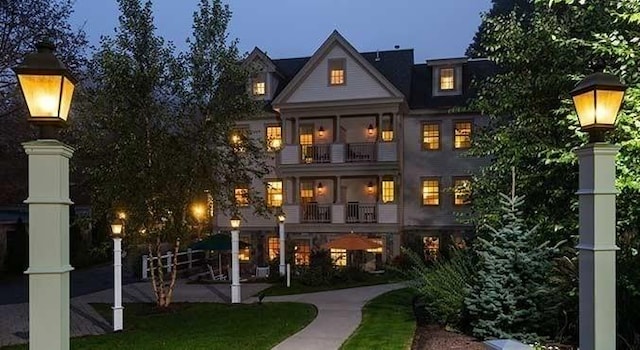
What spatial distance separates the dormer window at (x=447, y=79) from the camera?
22484 millimetres

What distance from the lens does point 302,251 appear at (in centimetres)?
2225

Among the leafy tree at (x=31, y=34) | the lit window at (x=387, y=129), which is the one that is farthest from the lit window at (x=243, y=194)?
the lit window at (x=387, y=129)

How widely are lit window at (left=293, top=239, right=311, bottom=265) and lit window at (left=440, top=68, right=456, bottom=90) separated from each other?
893cm

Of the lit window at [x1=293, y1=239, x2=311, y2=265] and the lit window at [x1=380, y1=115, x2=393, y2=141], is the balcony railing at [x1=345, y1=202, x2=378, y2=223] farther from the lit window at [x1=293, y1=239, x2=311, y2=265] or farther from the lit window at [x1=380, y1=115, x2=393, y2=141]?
the lit window at [x1=380, y1=115, x2=393, y2=141]

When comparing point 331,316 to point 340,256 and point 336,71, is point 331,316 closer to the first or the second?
point 340,256

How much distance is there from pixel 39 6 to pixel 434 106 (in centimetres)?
1492

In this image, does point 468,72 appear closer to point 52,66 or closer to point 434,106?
point 434,106

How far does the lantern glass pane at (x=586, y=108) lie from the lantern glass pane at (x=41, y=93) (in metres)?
4.12

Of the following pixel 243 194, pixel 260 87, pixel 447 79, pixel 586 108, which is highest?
pixel 447 79

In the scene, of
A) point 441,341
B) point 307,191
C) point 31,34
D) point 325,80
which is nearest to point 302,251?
point 307,191

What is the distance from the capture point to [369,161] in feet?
71.3

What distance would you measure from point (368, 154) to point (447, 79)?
4.82 m

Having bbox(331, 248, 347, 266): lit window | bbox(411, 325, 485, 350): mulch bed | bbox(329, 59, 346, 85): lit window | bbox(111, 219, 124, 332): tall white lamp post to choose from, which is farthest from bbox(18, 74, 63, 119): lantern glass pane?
bbox(329, 59, 346, 85): lit window

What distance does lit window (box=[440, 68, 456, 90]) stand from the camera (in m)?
22.5
